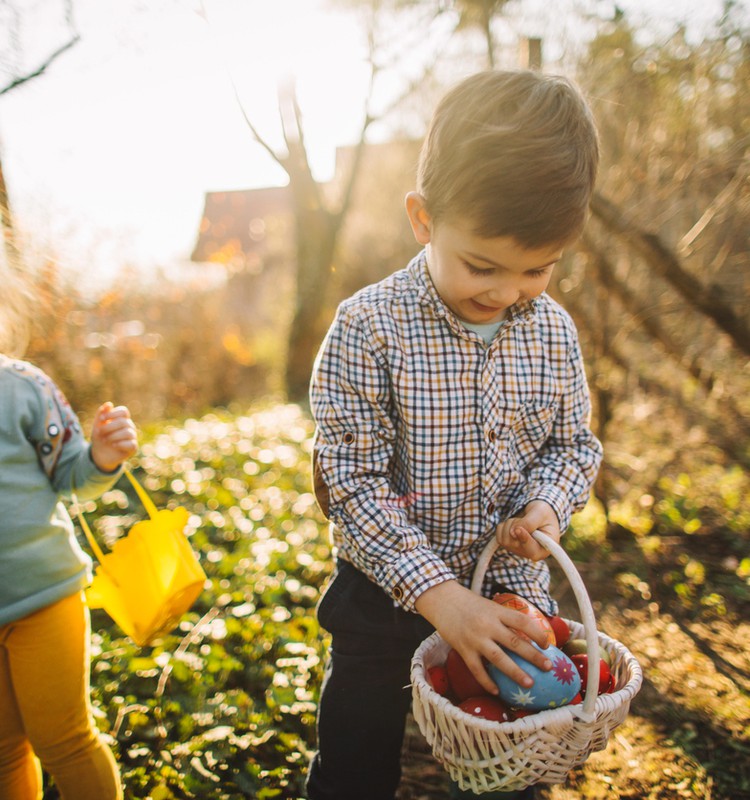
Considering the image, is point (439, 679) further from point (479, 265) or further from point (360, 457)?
point (479, 265)

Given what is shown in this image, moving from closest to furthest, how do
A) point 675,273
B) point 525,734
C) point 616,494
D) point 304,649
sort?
1. point 525,734
2. point 304,649
3. point 675,273
4. point 616,494

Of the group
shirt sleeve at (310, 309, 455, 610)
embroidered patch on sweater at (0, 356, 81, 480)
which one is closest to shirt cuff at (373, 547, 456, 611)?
shirt sleeve at (310, 309, 455, 610)

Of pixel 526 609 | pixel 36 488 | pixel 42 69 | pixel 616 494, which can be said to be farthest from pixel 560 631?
pixel 616 494

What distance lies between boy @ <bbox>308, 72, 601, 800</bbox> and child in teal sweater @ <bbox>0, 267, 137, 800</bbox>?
59cm

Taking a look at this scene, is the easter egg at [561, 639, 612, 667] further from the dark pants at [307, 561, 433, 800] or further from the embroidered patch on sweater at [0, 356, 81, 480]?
the embroidered patch on sweater at [0, 356, 81, 480]

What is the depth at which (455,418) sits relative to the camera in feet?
5.24

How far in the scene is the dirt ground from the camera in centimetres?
203

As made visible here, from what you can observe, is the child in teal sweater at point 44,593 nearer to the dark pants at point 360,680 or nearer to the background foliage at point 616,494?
the background foliage at point 616,494

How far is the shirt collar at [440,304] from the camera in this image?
1.60 meters

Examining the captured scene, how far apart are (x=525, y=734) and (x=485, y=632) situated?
0.68ft

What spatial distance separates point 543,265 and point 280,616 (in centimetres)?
202

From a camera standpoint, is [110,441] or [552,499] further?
[110,441]

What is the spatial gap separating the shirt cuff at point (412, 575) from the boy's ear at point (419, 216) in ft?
2.48

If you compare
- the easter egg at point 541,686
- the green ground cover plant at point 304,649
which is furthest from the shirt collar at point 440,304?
the green ground cover plant at point 304,649
